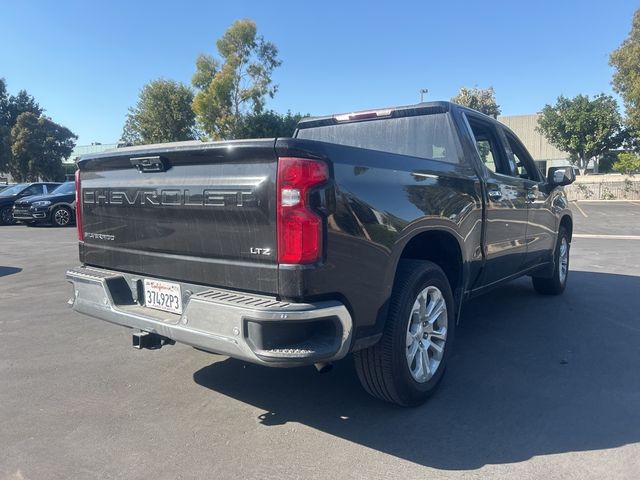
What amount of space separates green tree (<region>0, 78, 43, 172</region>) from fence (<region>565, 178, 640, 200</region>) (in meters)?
42.6

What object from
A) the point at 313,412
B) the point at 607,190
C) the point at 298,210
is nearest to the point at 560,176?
the point at 313,412

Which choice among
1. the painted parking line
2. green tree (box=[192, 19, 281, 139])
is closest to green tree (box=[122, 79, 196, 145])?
green tree (box=[192, 19, 281, 139])

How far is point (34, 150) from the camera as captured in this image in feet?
140

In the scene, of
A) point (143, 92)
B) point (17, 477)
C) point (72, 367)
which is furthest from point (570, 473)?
point (143, 92)

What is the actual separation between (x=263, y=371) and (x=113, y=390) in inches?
44.4

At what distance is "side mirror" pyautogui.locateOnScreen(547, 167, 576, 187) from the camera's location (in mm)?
5820

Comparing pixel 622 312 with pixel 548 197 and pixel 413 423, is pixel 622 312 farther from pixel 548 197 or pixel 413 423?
pixel 413 423

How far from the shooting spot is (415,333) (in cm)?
342

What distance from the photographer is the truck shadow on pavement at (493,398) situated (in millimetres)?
3004

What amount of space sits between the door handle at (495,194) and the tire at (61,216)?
676 inches

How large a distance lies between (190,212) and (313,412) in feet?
5.07

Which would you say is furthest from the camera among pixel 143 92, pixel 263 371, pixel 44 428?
pixel 143 92

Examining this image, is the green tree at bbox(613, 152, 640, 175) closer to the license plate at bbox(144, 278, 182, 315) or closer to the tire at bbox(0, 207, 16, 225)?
the tire at bbox(0, 207, 16, 225)

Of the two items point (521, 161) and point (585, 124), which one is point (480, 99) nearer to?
point (585, 124)
